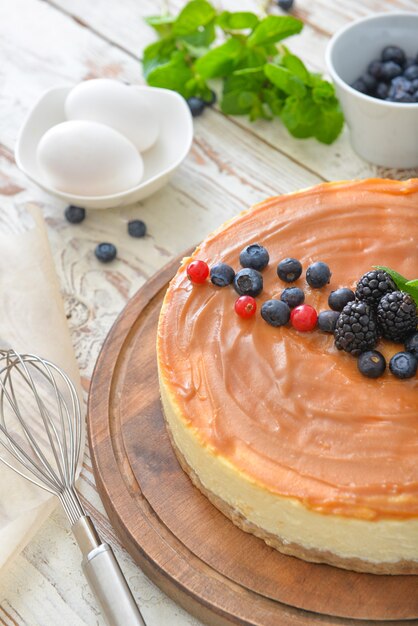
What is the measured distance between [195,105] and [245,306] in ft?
4.80

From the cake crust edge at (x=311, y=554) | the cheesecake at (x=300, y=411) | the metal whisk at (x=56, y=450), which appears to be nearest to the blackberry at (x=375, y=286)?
the cheesecake at (x=300, y=411)

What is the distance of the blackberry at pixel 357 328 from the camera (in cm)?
210

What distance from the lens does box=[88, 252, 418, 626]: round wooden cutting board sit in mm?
2000

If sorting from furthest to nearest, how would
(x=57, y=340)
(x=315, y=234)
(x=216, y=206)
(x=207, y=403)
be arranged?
(x=216, y=206)
(x=57, y=340)
(x=315, y=234)
(x=207, y=403)

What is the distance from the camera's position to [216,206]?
3182 millimetres

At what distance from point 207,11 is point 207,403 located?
1.90m

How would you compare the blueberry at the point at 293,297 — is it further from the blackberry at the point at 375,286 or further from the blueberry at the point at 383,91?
the blueberry at the point at 383,91

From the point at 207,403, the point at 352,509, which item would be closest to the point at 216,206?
the point at 207,403

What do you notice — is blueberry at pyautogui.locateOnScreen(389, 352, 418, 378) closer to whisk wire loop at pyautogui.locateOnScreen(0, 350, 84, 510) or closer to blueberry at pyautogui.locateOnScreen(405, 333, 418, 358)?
blueberry at pyautogui.locateOnScreen(405, 333, 418, 358)

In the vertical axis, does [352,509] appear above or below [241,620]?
above

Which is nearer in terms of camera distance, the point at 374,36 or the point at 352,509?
the point at 352,509

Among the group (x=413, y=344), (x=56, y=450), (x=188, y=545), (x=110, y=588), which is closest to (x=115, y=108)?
(x=56, y=450)

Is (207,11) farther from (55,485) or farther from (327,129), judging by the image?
(55,485)

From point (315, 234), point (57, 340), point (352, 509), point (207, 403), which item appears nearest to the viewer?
point (352, 509)
